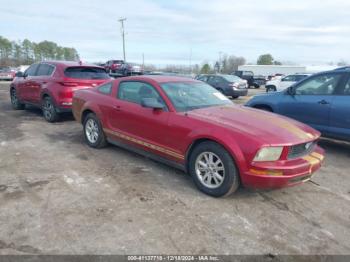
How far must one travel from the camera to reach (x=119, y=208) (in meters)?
3.89

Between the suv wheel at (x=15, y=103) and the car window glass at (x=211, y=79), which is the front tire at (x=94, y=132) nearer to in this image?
the suv wheel at (x=15, y=103)

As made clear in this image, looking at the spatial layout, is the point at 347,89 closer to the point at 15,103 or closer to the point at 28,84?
the point at 28,84

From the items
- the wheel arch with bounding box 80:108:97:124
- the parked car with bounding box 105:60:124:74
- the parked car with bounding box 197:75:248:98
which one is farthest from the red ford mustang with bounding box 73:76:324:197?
the parked car with bounding box 105:60:124:74

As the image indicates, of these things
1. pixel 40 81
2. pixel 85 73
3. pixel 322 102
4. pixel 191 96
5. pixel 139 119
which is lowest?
pixel 139 119

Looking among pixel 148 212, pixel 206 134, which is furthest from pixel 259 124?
pixel 148 212

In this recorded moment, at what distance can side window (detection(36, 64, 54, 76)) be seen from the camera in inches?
354

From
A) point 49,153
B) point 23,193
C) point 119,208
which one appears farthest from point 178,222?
point 49,153

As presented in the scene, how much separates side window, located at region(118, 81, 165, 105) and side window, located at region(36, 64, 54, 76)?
3.98m

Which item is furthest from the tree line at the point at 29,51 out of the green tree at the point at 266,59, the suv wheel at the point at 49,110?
the suv wheel at the point at 49,110

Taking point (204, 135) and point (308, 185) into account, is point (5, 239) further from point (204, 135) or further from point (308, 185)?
point (308, 185)

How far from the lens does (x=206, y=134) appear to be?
4203 millimetres

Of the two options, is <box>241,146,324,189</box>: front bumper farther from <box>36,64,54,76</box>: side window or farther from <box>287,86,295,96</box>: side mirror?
<box>36,64,54,76</box>: side window

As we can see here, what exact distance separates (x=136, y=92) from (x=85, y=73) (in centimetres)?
391

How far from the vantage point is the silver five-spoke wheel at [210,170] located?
4164mm
